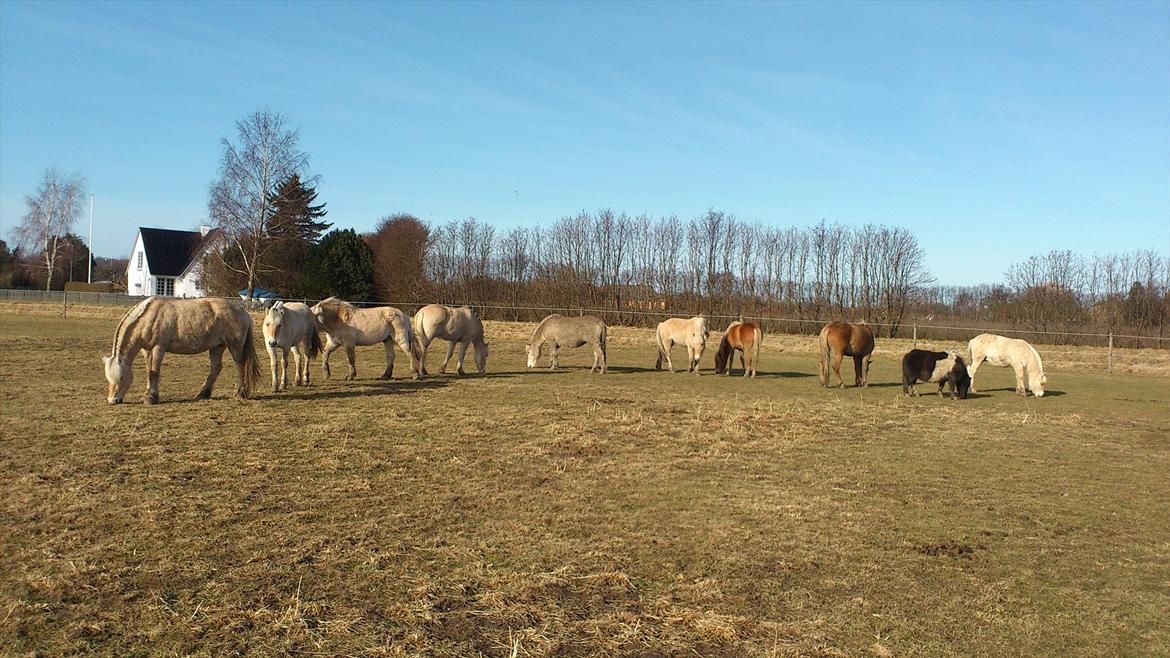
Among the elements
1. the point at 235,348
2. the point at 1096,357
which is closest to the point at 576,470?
the point at 235,348

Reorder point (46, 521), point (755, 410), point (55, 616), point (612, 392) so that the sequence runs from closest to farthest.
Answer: point (55, 616), point (46, 521), point (755, 410), point (612, 392)

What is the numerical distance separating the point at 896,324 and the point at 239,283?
38973mm

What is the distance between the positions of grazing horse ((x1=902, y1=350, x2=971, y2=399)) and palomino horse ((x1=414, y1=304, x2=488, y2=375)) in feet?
32.1

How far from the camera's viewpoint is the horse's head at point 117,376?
37.8 ft

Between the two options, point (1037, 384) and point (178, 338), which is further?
point (1037, 384)

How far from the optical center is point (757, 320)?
42.8m

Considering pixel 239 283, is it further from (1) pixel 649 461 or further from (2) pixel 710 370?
(1) pixel 649 461

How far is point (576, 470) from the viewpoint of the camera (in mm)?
8750

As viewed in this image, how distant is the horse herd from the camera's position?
1219 centimetres

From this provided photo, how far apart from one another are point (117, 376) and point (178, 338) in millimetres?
1070

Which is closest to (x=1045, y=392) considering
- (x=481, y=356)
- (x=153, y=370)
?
(x=481, y=356)

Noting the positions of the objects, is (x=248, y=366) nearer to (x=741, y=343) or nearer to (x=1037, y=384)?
(x=741, y=343)

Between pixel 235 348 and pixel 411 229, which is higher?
pixel 411 229

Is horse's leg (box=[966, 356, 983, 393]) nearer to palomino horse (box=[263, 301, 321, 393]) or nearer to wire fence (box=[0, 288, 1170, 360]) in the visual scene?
palomino horse (box=[263, 301, 321, 393])
